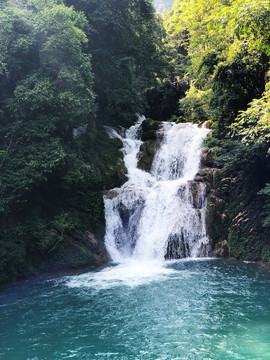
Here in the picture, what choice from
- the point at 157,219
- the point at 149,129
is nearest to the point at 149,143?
the point at 149,129

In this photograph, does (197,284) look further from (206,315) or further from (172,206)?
(172,206)

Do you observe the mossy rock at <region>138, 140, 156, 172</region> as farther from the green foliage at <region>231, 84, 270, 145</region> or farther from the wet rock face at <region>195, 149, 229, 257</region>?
the green foliage at <region>231, 84, 270, 145</region>

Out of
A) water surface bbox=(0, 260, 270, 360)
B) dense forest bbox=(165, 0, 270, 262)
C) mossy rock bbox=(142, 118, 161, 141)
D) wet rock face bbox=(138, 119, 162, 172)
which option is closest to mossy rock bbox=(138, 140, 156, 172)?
wet rock face bbox=(138, 119, 162, 172)

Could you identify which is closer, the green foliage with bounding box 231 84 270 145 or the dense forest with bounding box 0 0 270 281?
the green foliage with bounding box 231 84 270 145

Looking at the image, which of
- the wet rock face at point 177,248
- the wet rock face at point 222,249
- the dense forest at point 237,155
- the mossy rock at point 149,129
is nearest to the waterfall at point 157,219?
the wet rock face at point 177,248

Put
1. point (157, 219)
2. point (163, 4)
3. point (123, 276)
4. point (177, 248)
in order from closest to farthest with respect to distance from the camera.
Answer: point (123, 276), point (177, 248), point (157, 219), point (163, 4)

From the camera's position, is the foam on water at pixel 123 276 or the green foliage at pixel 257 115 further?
the foam on water at pixel 123 276

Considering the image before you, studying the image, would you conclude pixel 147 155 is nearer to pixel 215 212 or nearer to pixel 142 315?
pixel 215 212

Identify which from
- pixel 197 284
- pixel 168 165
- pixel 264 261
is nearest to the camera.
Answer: pixel 197 284

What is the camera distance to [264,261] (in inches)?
478

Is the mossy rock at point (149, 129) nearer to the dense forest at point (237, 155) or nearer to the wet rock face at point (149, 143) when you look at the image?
the wet rock face at point (149, 143)

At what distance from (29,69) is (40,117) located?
108 inches

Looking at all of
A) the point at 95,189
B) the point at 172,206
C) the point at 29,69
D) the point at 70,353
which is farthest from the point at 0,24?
the point at 70,353

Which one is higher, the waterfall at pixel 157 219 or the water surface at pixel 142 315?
the waterfall at pixel 157 219
